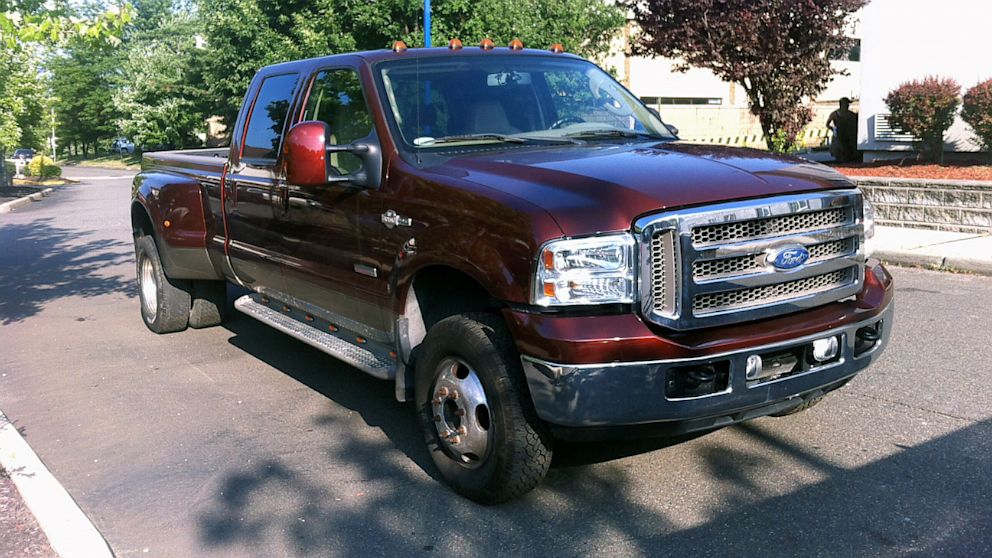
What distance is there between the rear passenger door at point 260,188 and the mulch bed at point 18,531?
79.9 inches

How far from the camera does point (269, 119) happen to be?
6.14 meters

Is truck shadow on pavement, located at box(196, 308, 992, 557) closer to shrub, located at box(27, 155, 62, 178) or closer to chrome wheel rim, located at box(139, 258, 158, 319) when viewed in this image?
chrome wheel rim, located at box(139, 258, 158, 319)

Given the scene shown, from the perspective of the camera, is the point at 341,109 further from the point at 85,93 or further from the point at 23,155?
the point at 85,93

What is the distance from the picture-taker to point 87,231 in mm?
16578

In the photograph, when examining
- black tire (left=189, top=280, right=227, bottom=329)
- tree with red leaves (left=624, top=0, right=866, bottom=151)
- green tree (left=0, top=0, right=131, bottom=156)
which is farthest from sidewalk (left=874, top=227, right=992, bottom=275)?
green tree (left=0, top=0, right=131, bottom=156)

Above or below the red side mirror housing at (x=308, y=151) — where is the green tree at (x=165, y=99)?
above

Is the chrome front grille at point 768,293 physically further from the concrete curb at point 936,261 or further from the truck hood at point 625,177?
the concrete curb at point 936,261

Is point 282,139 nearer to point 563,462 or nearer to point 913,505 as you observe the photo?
point 563,462

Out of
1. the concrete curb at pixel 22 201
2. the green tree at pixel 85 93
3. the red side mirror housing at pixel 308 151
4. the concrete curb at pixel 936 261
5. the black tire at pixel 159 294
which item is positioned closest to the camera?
the red side mirror housing at pixel 308 151

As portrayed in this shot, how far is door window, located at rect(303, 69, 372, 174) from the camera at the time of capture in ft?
16.7

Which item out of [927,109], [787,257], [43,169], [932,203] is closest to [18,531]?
[787,257]

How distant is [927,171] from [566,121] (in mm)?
9925

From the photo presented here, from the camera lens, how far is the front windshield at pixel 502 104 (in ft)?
16.2

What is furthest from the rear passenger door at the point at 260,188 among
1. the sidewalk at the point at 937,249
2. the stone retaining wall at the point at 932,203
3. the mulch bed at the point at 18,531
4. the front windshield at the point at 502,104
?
the stone retaining wall at the point at 932,203
